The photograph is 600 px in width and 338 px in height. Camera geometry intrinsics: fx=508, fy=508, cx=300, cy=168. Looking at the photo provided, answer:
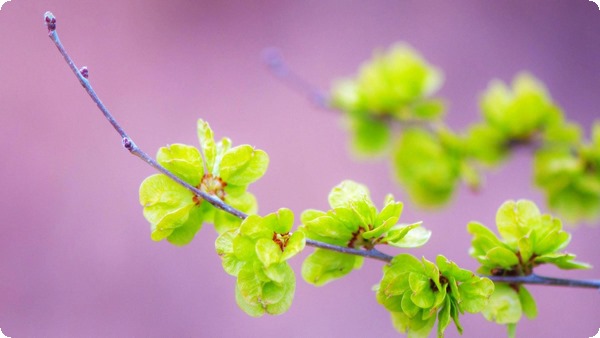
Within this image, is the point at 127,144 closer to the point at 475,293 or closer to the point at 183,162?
the point at 183,162

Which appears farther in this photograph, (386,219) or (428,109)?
(428,109)

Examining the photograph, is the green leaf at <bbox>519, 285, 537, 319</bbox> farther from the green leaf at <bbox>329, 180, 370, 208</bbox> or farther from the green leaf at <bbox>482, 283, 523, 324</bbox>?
the green leaf at <bbox>329, 180, 370, 208</bbox>

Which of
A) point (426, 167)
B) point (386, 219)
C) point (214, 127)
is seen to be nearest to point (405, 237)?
point (386, 219)

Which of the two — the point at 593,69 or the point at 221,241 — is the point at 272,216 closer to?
the point at 221,241

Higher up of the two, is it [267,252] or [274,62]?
[274,62]

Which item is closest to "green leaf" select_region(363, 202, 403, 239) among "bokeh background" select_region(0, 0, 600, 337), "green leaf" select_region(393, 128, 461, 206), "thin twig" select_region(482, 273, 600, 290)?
"thin twig" select_region(482, 273, 600, 290)

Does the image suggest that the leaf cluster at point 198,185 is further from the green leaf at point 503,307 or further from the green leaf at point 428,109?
the green leaf at point 428,109

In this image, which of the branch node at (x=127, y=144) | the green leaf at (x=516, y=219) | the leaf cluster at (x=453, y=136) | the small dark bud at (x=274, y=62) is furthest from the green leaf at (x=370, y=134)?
the branch node at (x=127, y=144)
